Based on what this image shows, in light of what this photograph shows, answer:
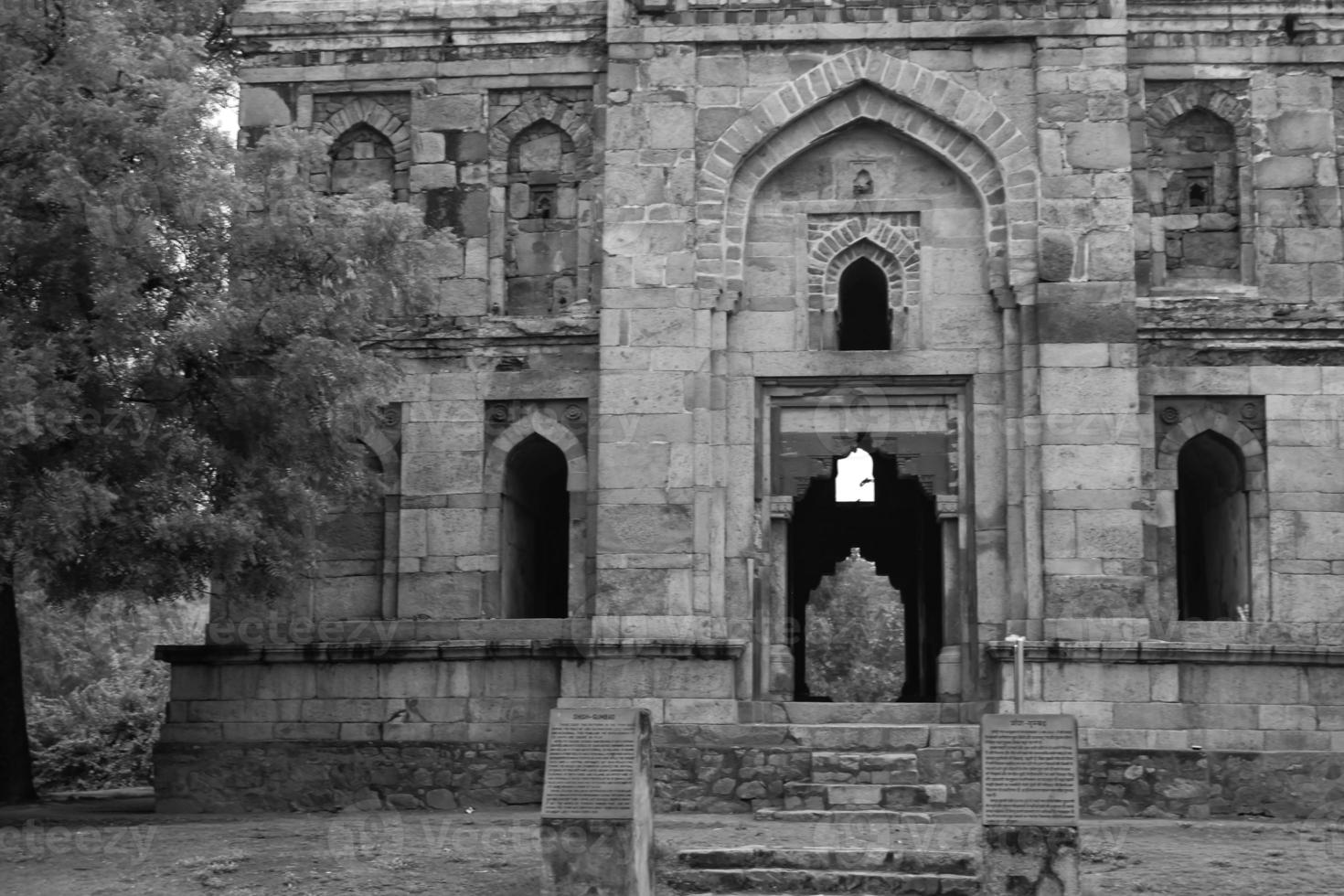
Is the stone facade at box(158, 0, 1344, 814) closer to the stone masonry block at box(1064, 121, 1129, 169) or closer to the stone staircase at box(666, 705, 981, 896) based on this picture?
the stone masonry block at box(1064, 121, 1129, 169)

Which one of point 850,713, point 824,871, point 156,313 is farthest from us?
point 850,713

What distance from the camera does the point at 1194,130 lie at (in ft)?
66.7

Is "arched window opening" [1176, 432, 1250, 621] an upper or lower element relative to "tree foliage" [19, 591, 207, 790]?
upper

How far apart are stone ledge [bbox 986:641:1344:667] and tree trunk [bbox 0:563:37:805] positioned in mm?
10721

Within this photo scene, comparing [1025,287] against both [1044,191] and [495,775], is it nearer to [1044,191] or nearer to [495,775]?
[1044,191]

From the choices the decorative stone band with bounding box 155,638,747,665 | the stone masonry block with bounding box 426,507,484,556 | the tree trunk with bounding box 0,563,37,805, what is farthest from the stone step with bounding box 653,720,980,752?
the tree trunk with bounding box 0,563,37,805

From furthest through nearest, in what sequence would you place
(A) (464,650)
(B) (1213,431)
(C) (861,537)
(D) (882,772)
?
(C) (861,537) < (B) (1213,431) < (A) (464,650) < (D) (882,772)

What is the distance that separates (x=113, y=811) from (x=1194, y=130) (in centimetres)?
1312

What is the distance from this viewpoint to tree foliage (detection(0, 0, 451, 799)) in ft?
53.4

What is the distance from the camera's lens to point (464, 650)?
1941 cm

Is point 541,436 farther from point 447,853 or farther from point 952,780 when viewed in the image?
point 447,853

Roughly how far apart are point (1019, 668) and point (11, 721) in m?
11.0

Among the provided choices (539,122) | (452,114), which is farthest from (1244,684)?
(452,114)

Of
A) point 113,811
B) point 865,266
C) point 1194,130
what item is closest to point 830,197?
point 865,266
